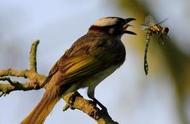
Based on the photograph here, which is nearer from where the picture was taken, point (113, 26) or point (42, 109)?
point (42, 109)

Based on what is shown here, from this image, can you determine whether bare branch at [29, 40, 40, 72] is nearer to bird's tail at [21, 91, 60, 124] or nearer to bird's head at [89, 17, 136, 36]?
bird's tail at [21, 91, 60, 124]

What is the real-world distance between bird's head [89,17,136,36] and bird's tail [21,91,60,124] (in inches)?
61.5

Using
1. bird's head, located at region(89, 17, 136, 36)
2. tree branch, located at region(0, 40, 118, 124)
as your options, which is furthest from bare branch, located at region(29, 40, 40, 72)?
bird's head, located at region(89, 17, 136, 36)

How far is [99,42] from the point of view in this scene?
9.38 meters

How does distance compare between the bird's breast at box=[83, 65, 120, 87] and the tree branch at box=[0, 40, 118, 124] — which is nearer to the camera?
the tree branch at box=[0, 40, 118, 124]

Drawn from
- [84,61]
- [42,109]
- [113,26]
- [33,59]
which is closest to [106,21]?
[113,26]

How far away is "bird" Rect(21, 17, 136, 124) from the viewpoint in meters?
8.34

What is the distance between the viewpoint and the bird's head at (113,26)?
966 centimetres

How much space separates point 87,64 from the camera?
8.95 meters

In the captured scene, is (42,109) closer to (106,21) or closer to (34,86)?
(34,86)

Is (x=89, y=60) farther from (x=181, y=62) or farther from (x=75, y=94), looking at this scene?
(x=181, y=62)

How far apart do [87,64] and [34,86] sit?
0.68m

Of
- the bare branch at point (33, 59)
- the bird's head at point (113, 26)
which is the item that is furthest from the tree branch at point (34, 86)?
the bird's head at point (113, 26)

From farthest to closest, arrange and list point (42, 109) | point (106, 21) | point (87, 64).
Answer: point (106, 21) < point (87, 64) < point (42, 109)
